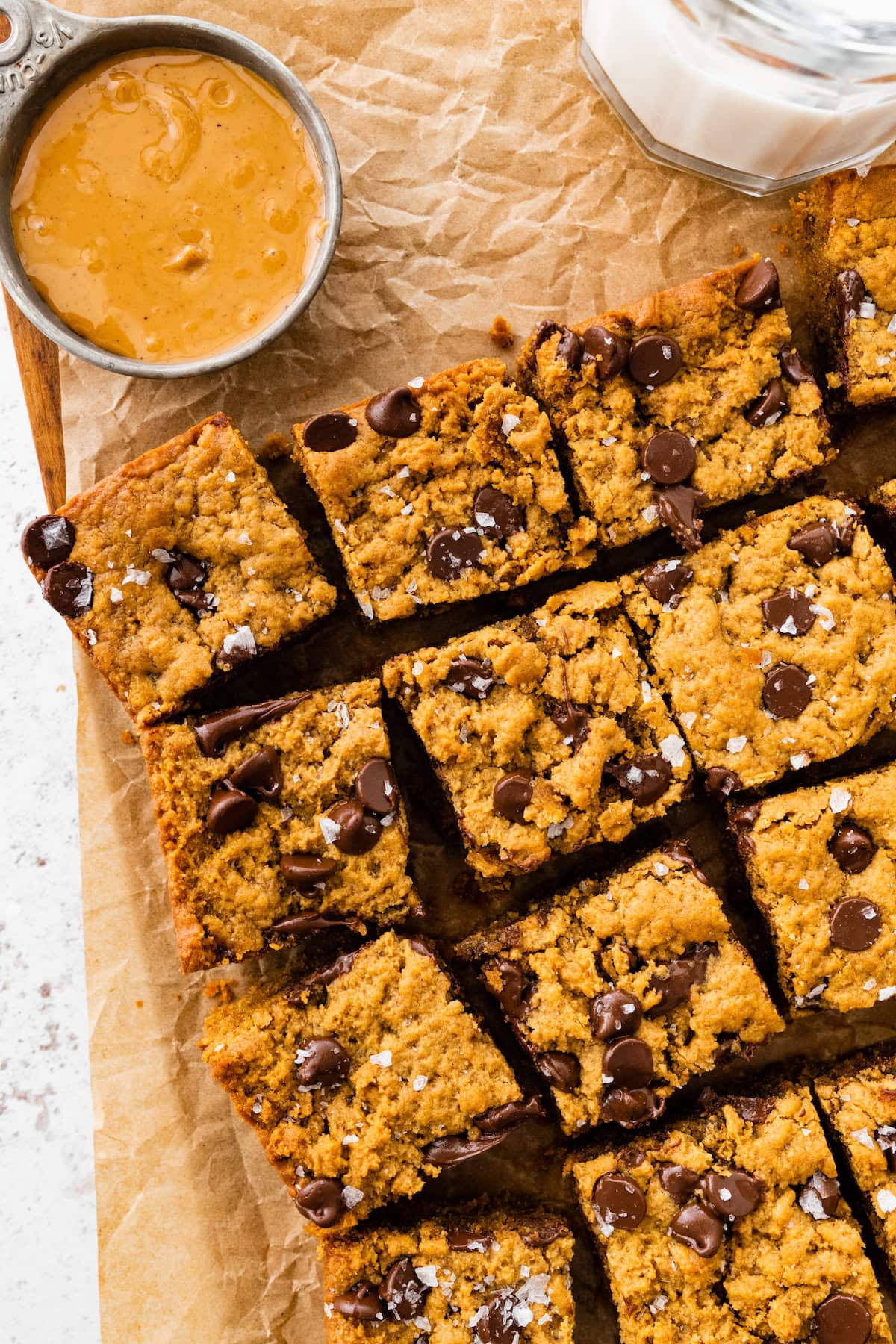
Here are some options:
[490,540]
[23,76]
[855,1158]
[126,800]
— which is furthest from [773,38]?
[855,1158]

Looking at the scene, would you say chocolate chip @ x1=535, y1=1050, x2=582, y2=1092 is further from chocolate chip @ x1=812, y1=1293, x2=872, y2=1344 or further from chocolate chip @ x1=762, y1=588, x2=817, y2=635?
chocolate chip @ x1=762, y1=588, x2=817, y2=635

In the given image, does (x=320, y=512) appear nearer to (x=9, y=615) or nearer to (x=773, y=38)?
(x=9, y=615)

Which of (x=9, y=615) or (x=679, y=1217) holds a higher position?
(x=9, y=615)

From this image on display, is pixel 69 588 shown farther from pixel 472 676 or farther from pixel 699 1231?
pixel 699 1231

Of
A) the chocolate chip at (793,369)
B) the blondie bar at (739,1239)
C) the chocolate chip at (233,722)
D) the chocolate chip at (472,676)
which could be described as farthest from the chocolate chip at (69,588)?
the blondie bar at (739,1239)

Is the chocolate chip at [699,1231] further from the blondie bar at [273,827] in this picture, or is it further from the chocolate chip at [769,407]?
the chocolate chip at [769,407]
